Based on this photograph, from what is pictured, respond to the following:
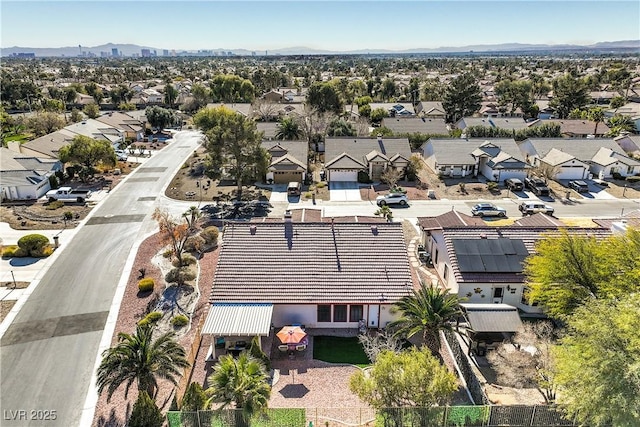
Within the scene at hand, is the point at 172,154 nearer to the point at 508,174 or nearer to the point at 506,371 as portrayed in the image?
the point at 508,174

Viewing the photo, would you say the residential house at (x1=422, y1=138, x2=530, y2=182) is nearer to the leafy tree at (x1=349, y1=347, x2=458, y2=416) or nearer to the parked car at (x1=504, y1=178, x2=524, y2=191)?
the parked car at (x1=504, y1=178, x2=524, y2=191)

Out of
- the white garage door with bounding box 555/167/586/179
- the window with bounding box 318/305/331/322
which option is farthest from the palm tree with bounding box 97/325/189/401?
the white garage door with bounding box 555/167/586/179

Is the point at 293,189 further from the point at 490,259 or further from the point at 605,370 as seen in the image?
the point at 605,370

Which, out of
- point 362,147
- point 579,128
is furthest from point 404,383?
point 579,128

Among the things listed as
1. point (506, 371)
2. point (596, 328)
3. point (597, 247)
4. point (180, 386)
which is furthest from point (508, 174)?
point (180, 386)

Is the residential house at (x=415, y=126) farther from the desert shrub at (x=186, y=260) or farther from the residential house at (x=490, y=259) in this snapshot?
the desert shrub at (x=186, y=260)
